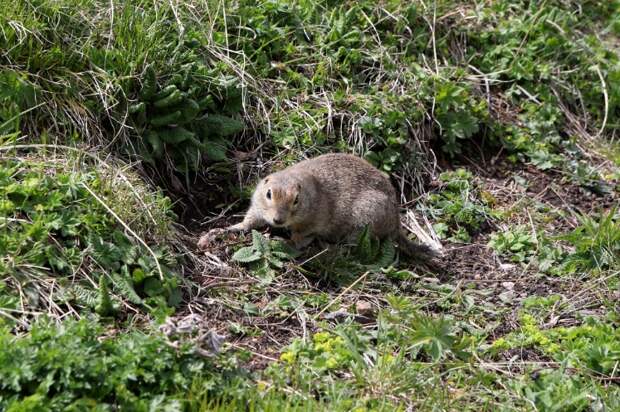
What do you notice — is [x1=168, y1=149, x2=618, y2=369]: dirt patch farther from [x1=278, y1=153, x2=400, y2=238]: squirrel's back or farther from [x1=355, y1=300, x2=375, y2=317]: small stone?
[x1=278, y1=153, x2=400, y2=238]: squirrel's back

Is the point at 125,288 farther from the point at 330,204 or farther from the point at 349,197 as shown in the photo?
the point at 349,197

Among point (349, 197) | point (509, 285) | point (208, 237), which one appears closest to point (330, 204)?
point (349, 197)

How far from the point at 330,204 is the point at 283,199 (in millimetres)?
558

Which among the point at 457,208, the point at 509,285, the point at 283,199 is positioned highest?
the point at 283,199

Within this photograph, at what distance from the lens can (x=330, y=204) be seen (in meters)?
6.19

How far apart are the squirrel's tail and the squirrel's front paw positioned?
1.21 m

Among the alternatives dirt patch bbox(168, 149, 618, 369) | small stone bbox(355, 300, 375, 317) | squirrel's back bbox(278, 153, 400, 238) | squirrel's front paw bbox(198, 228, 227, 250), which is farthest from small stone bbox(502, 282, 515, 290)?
squirrel's front paw bbox(198, 228, 227, 250)

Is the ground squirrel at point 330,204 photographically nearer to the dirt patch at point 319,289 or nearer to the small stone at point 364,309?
the dirt patch at point 319,289

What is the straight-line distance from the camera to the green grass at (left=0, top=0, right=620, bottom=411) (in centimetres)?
445

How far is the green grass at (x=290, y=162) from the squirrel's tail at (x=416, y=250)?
147 millimetres

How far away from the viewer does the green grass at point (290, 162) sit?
445cm

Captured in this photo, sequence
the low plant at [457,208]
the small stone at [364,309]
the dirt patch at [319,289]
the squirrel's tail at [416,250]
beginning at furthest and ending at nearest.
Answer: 1. the low plant at [457,208]
2. the squirrel's tail at [416,250]
3. the small stone at [364,309]
4. the dirt patch at [319,289]

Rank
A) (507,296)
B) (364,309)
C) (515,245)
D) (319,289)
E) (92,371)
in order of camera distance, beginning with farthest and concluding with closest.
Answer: (515,245)
(507,296)
(319,289)
(364,309)
(92,371)

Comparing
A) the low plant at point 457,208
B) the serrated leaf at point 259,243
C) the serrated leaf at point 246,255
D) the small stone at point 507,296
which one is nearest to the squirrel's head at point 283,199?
the serrated leaf at point 259,243
